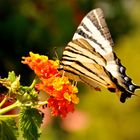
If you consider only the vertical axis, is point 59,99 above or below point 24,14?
below

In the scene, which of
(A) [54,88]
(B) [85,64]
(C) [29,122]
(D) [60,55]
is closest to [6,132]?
(C) [29,122]

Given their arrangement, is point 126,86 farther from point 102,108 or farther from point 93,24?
point 102,108

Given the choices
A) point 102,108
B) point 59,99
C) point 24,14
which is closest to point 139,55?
point 102,108

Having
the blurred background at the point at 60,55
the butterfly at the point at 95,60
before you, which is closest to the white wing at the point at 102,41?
the butterfly at the point at 95,60

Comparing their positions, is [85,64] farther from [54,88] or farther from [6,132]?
[6,132]

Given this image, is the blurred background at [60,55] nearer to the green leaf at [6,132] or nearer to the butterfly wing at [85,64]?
the butterfly wing at [85,64]

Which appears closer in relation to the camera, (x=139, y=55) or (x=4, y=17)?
(x=4, y=17)

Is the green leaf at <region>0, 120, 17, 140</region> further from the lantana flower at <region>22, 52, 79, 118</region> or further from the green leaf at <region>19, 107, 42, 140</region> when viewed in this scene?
the lantana flower at <region>22, 52, 79, 118</region>

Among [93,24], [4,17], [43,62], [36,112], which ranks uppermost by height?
→ [4,17]
